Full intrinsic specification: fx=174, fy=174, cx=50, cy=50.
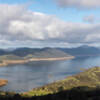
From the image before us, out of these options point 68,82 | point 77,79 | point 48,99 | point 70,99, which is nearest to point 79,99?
point 70,99

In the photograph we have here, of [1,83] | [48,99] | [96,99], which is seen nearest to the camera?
[96,99]

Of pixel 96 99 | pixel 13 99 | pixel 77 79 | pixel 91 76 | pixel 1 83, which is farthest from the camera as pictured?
pixel 91 76

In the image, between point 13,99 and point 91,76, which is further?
point 91,76

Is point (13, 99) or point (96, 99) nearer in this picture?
point (96, 99)

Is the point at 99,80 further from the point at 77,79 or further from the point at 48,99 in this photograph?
the point at 48,99

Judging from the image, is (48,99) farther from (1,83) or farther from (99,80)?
(99,80)

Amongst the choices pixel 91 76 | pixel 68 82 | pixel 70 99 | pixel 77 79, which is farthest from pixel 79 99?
pixel 91 76

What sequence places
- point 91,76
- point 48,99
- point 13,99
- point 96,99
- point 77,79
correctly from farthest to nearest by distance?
1. point 91,76
2. point 77,79
3. point 13,99
4. point 48,99
5. point 96,99

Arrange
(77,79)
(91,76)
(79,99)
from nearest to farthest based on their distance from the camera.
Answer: (79,99), (77,79), (91,76)

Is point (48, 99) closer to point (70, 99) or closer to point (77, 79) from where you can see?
point (70, 99)
